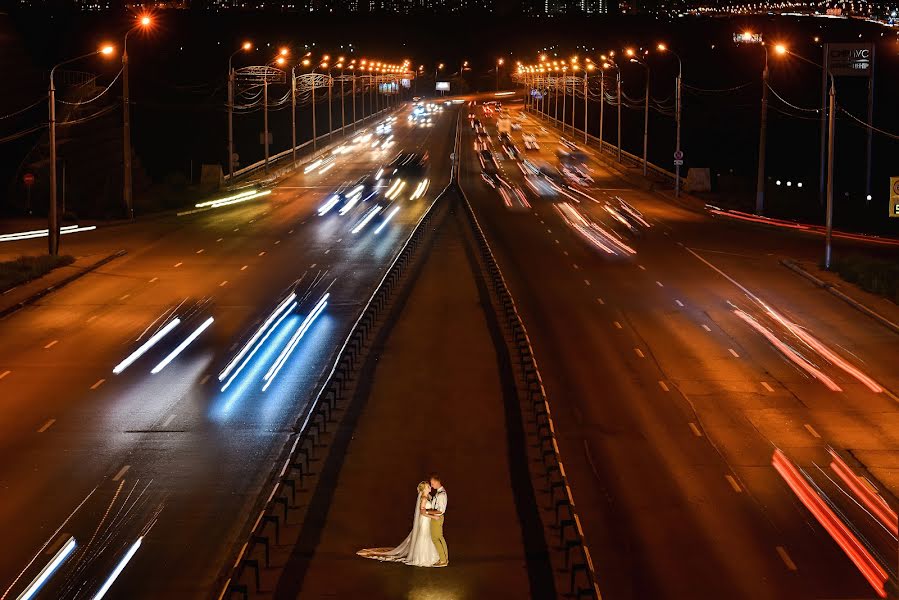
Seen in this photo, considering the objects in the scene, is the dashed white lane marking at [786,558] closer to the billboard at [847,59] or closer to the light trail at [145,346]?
the light trail at [145,346]

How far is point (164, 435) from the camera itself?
22078 millimetres

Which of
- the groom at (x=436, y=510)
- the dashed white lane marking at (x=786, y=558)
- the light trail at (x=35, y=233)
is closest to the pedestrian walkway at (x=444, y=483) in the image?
the groom at (x=436, y=510)

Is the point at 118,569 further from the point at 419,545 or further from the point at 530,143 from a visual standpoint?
the point at 530,143

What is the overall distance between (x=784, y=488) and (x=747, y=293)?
19709 mm

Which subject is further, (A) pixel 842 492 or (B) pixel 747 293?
(B) pixel 747 293

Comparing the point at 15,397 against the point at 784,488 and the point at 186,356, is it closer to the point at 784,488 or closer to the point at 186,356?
the point at 186,356

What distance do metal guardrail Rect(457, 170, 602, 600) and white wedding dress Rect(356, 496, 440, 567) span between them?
5.79ft

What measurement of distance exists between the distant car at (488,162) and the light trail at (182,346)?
5809 centimetres

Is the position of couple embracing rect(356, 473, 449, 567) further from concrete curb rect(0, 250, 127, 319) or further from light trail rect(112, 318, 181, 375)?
concrete curb rect(0, 250, 127, 319)

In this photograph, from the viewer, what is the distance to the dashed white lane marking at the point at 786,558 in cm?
1565

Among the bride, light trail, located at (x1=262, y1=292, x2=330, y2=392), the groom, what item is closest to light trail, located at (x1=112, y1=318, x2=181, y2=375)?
light trail, located at (x1=262, y1=292, x2=330, y2=392)

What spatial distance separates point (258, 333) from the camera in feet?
103

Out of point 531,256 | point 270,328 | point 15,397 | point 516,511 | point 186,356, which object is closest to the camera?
point 516,511

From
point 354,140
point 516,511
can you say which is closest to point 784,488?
point 516,511
